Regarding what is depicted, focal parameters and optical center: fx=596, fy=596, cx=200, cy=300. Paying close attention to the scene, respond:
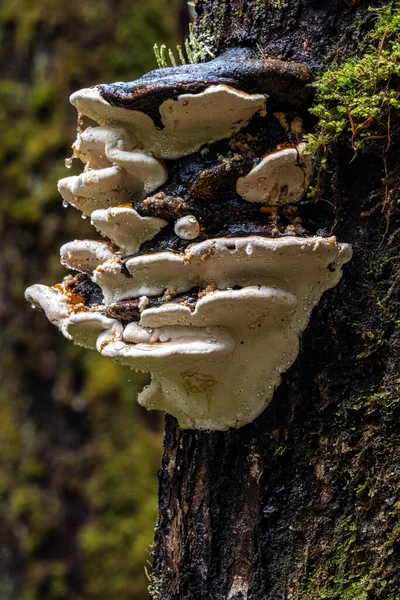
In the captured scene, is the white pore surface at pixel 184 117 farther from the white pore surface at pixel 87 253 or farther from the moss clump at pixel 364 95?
the white pore surface at pixel 87 253

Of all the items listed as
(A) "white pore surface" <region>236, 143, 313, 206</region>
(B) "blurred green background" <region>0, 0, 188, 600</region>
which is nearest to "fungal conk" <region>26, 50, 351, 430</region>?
(A) "white pore surface" <region>236, 143, 313, 206</region>

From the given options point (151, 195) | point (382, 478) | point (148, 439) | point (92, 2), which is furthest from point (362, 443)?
point (92, 2)

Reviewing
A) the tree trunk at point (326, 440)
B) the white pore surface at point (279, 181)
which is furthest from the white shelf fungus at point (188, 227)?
the tree trunk at point (326, 440)

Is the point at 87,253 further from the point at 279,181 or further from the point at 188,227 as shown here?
the point at 279,181

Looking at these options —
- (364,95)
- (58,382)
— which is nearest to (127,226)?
(364,95)

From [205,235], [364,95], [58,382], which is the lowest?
[205,235]

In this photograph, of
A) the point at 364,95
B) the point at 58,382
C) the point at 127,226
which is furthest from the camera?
the point at 58,382

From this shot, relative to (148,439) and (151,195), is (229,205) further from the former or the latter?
(148,439)
